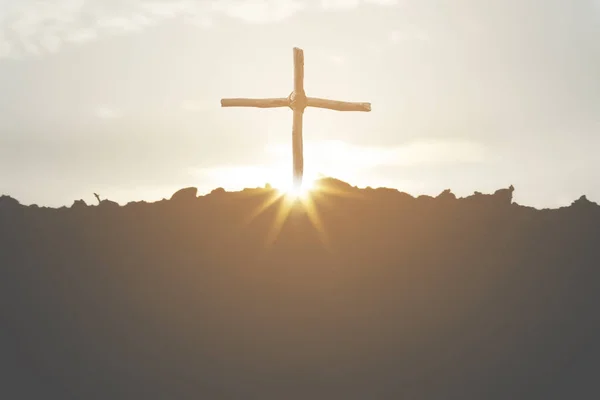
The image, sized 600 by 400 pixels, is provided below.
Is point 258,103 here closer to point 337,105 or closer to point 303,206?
point 337,105

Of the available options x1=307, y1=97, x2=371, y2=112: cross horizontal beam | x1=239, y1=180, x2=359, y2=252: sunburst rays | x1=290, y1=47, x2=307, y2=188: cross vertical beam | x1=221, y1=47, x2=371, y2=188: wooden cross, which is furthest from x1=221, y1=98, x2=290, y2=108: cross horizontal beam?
x1=239, y1=180, x2=359, y2=252: sunburst rays

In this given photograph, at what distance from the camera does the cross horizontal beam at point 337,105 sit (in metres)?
19.5

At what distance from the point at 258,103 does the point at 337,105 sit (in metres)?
2.16

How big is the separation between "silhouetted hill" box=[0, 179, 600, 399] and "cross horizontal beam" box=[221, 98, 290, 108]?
5066mm

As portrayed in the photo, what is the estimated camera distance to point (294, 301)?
45.0 feet

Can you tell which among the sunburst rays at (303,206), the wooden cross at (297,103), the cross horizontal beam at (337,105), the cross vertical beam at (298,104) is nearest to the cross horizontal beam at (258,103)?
the wooden cross at (297,103)

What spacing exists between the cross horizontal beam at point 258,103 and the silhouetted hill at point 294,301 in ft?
16.6

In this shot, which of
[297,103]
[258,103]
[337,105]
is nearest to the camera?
[297,103]

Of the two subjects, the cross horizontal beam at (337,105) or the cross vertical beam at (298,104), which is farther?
the cross horizontal beam at (337,105)

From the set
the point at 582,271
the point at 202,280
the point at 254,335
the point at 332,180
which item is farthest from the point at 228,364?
the point at 582,271

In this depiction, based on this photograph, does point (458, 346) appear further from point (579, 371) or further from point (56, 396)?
point (56, 396)

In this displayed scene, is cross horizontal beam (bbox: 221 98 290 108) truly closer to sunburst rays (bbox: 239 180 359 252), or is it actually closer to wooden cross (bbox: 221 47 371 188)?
wooden cross (bbox: 221 47 371 188)

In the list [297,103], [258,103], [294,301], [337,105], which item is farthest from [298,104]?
[294,301]

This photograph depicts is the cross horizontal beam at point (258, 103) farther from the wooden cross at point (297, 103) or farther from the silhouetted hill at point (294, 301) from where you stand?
the silhouetted hill at point (294, 301)
